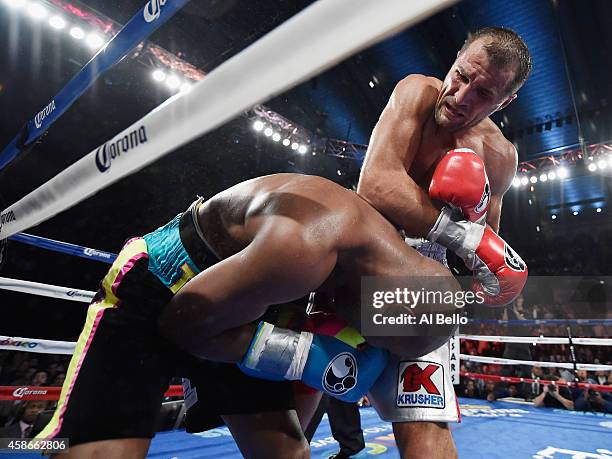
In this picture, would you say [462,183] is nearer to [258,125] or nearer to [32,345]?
[32,345]

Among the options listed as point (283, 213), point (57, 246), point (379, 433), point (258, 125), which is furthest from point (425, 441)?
point (258, 125)

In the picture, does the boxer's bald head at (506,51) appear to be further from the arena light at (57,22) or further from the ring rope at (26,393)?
the arena light at (57,22)

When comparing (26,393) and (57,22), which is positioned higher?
(57,22)

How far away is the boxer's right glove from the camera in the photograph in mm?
1217

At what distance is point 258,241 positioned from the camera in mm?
846

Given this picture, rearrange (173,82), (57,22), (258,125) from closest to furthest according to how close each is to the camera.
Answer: (57,22) → (173,82) → (258,125)

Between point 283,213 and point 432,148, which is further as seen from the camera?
point 432,148

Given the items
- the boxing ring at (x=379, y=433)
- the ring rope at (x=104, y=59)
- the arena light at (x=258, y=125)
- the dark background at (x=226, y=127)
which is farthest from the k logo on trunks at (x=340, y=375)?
the arena light at (x=258, y=125)

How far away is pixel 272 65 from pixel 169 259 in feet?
1.67

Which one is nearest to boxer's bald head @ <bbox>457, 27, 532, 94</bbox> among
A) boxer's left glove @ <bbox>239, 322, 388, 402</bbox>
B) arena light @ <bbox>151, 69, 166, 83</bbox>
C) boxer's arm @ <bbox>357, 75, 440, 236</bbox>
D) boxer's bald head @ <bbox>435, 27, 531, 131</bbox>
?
boxer's bald head @ <bbox>435, 27, 531, 131</bbox>

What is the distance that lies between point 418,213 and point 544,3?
570cm

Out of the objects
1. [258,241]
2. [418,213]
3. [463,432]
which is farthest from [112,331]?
[463,432]

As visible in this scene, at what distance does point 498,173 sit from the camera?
1.60 meters

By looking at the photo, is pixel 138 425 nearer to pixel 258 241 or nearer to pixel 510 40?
pixel 258 241
